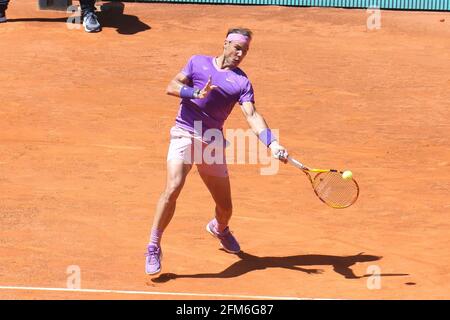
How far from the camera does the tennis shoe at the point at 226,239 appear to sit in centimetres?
1131

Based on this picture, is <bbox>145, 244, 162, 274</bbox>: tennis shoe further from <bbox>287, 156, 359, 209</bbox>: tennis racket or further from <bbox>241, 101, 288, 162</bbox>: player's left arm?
<bbox>287, 156, 359, 209</bbox>: tennis racket

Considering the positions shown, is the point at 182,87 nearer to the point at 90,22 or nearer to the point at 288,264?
the point at 288,264

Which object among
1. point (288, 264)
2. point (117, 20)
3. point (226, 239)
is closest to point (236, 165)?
point (226, 239)

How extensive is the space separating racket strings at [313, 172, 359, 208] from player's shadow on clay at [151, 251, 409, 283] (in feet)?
2.63

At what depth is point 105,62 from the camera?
1883 centimetres

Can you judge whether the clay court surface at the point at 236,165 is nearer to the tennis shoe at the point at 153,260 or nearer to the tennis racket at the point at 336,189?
the tennis shoe at the point at 153,260

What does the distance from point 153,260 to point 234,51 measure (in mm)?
2015

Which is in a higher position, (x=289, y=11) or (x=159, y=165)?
(x=289, y=11)

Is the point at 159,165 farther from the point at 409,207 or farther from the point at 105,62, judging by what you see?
the point at 105,62

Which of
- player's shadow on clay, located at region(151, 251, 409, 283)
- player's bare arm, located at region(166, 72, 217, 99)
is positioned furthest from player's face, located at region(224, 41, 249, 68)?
player's shadow on clay, located at region(151, 251, 409, 283)

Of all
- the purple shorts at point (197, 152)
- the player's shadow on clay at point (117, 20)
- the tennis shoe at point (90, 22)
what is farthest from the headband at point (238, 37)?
the player's shadow on clay at point (117, 20)

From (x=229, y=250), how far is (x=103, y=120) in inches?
218

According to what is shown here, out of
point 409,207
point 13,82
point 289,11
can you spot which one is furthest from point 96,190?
point 289,11

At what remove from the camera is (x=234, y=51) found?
1022 centimetres
